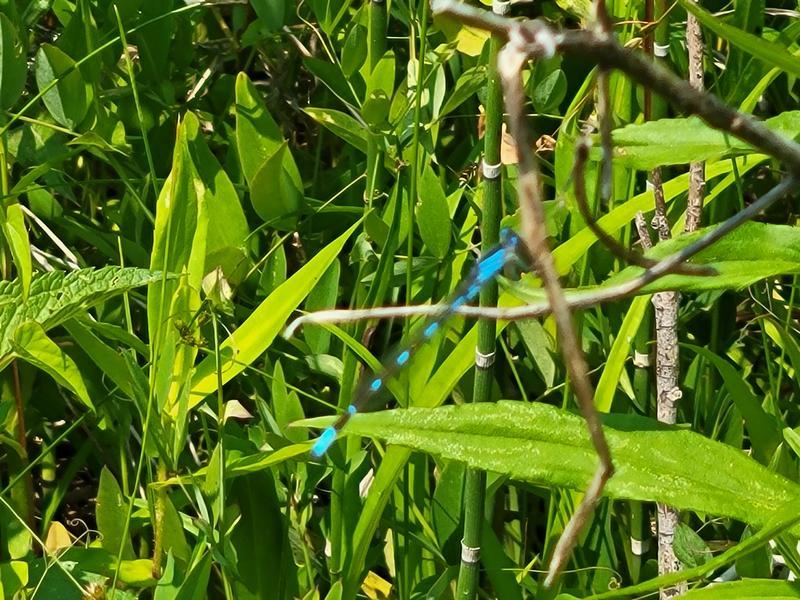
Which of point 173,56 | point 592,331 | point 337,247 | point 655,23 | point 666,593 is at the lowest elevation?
point 666,593

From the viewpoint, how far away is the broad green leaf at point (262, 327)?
1.03 metres

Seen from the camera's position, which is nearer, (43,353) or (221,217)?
(43,353)

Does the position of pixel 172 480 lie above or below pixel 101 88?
below

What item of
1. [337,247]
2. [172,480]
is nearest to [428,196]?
[337,247]

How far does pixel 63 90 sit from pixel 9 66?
6cm

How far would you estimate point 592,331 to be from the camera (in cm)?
126

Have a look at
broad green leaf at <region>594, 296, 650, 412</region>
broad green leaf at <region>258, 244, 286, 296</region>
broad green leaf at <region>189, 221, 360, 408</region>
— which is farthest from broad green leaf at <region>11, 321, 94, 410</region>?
broad green leaf at <region>594, 296, 650, 412</region>

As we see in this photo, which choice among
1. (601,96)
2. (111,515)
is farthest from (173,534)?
(601,96)

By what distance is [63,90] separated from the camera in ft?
4.09

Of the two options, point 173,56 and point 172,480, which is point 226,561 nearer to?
point 172,480

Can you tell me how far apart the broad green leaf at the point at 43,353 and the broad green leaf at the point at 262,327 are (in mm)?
109

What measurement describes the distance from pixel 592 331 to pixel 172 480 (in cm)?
53

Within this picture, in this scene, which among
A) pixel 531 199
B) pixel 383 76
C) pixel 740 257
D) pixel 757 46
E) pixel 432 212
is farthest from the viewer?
pixel 383 76

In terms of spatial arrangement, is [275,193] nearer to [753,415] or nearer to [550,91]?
[550,91]
